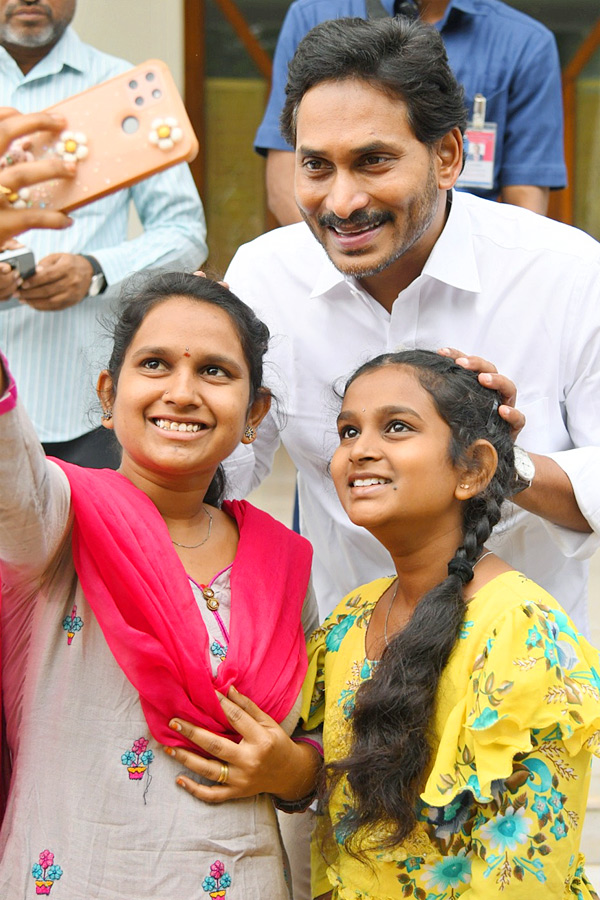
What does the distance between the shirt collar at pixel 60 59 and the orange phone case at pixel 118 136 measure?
0.91 metres

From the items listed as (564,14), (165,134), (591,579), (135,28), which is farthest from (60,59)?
(564,14)

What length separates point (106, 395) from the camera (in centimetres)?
203

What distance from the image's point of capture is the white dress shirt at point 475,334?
7.69 feet

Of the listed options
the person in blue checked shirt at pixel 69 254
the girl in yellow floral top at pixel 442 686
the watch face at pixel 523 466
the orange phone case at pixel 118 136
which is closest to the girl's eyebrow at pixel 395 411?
the girl in yellow floral top at pixel 442 686

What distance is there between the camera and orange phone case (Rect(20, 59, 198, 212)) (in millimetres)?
1992

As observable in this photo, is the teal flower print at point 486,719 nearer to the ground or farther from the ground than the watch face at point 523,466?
nearer to the ground

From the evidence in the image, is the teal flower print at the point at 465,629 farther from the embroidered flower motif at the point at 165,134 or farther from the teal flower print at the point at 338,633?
the embroidered flower motif at the point at 165,134

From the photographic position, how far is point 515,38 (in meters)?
3.09

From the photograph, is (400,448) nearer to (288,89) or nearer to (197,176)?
(288,89)

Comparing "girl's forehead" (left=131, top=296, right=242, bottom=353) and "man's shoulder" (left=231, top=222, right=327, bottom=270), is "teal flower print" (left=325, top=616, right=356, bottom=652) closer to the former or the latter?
"girl's forehead" (left=131, top=296, right=242, bottom=353)

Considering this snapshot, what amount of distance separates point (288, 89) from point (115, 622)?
3.70 ft

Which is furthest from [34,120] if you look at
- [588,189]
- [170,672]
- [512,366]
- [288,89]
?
[588,189]

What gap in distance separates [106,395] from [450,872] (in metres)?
0.93

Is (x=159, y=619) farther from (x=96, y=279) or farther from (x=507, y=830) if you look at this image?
(x=96, y=279)
